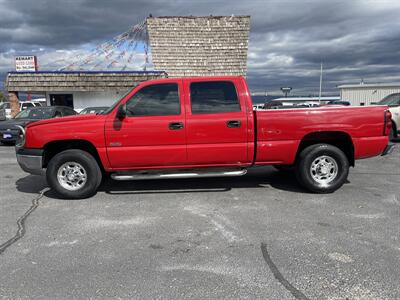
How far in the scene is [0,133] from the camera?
11.2m

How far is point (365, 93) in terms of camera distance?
26688 millimetres

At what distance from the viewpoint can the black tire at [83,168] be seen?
16.3 feet

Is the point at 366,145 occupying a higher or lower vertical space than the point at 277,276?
higher

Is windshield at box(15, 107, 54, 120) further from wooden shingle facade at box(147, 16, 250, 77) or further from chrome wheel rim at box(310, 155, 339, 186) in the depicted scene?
chrome wheel rim at box(310, 155, 339, 186)

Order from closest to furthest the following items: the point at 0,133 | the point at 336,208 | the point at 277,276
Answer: the point at 277,276 < the point at 336,208 < the point at 0,133

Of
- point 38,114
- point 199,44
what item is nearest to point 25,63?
point 38,114

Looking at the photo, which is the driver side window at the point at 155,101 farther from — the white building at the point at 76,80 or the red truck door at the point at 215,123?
the white building at the point at 76,80

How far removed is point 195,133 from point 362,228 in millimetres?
2691

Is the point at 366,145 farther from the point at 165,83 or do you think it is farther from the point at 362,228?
the point at 165,83

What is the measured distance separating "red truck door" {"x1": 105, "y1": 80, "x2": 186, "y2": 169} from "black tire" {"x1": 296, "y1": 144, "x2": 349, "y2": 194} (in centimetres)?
205

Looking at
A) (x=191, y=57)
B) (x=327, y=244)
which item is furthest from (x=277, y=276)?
(x=191, y=57)

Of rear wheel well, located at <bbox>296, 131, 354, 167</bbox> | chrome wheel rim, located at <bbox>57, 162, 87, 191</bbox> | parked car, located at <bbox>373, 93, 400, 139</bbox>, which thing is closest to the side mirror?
chrome wheel rim, located at <bbox>57, 162, 87, 191</bbox>

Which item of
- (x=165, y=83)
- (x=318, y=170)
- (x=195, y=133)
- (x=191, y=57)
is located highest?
(x=191, y=57)

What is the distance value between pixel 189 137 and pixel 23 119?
9356 mm
